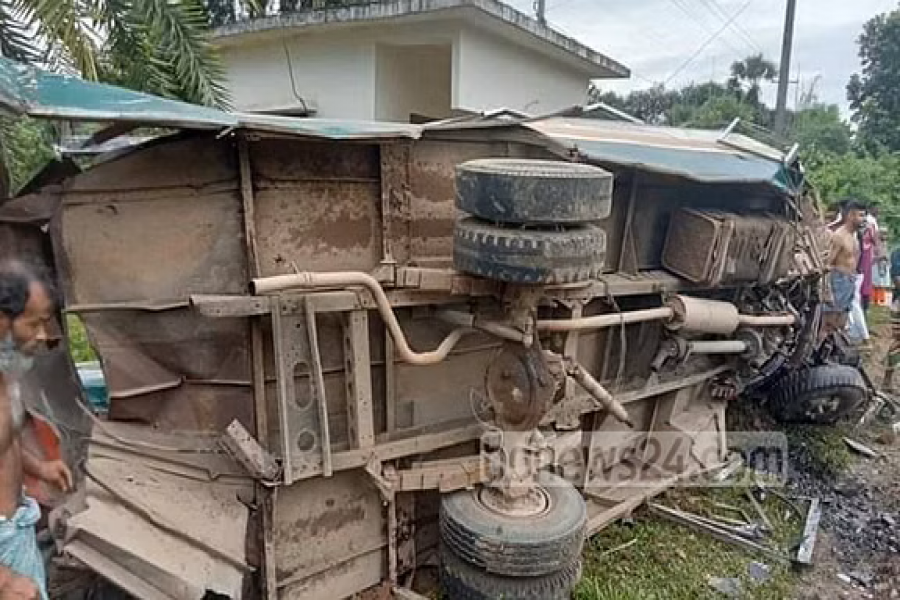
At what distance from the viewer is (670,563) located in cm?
399

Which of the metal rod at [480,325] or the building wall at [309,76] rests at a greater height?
the building wall at [309,76]

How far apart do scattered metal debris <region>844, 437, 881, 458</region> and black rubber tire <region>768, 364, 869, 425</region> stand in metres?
0.25

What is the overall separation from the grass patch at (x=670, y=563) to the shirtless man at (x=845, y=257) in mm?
2765

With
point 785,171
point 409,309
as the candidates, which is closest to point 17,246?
point 409,309

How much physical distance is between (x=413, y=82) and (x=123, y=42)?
3660 mm

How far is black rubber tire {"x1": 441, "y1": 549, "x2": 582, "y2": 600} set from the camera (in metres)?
3.11

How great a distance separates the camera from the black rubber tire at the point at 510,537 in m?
3.07

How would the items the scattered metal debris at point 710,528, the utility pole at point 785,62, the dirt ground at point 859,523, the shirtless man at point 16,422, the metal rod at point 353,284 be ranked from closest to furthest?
the shirtless man at point 16,422, the metal rod at point 353,284, the dirt ground at point 859,523, the scattered metal debris at point 710,528, the utility pole at point 785,62

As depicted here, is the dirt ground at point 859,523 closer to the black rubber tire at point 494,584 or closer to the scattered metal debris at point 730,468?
the scattered metal debris at point 730,468


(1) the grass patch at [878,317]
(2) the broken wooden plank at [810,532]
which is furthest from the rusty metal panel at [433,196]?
(1) the grass patch at [878,317]

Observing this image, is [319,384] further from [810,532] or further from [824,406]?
[824,406]

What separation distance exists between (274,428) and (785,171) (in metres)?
3.55

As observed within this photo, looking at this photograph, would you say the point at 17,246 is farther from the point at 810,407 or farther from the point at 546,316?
the point at 810,407

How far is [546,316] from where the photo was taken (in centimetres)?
341
